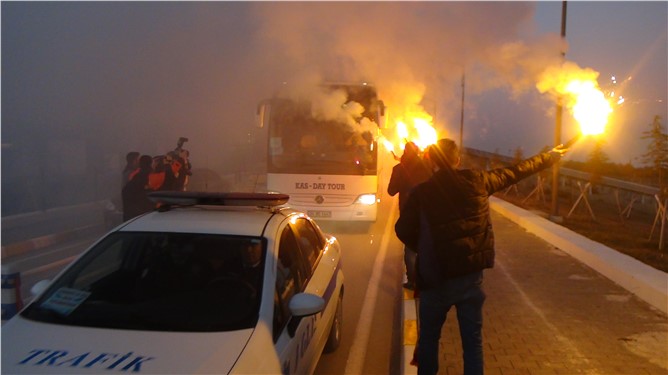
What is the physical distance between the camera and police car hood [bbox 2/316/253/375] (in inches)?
99.1

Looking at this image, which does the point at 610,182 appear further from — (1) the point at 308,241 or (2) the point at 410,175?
(1) the point at 308,241

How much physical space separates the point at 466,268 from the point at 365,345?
2.14 meters

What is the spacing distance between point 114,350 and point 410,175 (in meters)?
4.20

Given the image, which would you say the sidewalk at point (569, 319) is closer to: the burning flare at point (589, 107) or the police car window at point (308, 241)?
the police car window at point (308, 241)

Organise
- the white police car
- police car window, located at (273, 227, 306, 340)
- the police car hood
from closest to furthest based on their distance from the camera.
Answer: the police car hood
the white police car
police car window, located at (273, 227, 306, 340)

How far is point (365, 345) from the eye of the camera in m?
5.24

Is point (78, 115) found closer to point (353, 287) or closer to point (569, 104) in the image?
point (353, 287)

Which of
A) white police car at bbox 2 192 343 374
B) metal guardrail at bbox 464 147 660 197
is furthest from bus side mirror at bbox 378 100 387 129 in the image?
white police car at bbox 2 192 343 374

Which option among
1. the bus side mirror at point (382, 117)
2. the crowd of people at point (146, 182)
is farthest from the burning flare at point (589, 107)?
the crowd of people at point (146, 182)

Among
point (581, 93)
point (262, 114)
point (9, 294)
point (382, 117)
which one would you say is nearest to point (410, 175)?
point (581, 93)

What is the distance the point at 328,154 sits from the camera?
11227mm

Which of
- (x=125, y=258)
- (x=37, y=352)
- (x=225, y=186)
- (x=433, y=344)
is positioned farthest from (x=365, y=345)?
(x=225, y=186)

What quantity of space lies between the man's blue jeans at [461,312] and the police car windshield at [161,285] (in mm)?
1080

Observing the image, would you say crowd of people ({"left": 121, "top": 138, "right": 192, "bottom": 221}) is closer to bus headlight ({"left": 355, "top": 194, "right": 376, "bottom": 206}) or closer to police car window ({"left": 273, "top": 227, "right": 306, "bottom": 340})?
bus headlight ({"left": 355, "top": 194, "right": 376, "bottom": 206})
